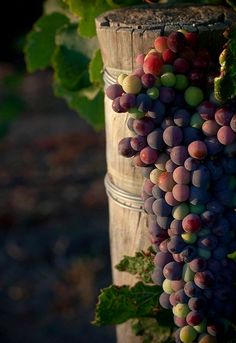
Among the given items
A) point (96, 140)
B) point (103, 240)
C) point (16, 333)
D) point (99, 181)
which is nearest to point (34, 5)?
point (96, 140)

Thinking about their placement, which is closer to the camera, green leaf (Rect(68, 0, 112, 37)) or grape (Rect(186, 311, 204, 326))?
grape (Rect(186, 311, 204, 326))

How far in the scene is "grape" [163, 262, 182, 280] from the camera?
176 cm

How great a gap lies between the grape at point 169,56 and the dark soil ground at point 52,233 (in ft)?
8.95

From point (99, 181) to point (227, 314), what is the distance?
4.25 meters

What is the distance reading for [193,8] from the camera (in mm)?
1963

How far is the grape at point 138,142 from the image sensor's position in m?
1.74

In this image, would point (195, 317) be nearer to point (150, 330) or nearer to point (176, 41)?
point (150, 330)

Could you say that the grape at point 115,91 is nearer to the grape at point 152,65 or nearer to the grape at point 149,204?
the grape at point 152,65

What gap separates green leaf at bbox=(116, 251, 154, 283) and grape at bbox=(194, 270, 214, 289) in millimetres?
245

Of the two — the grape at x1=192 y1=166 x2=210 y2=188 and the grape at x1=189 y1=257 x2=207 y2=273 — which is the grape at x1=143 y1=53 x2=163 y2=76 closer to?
the grape at x1=192 y1=166 x2=210 y2=188

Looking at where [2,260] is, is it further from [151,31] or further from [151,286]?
[151,31]

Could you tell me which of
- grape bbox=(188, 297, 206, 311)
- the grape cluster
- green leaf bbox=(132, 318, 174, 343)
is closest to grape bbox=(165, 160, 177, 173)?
the grape cluster

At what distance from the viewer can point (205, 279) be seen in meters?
1.72

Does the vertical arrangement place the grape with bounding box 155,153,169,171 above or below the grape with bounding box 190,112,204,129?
below
